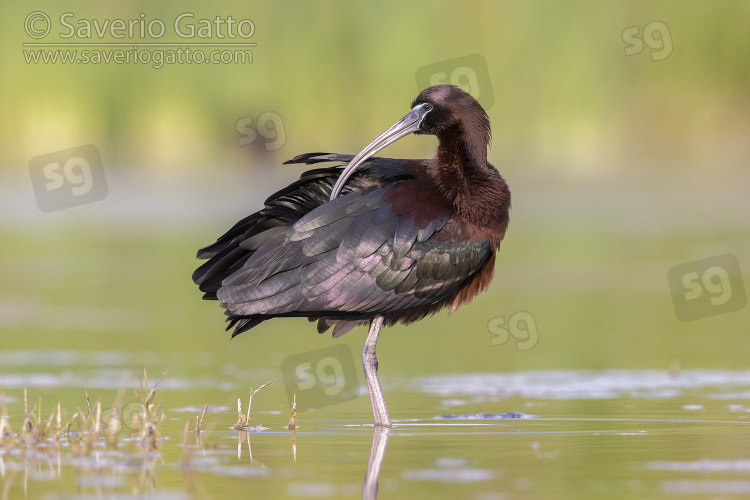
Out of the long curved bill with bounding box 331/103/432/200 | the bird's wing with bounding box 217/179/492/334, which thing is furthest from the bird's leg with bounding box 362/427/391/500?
the long curved bill with bounding box 331/103/432/200

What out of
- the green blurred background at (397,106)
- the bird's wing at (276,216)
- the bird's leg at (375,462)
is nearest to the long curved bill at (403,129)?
the bird's wing at (276,216)

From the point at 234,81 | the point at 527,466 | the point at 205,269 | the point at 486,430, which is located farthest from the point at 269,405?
the point at 234,81

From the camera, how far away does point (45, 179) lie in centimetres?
2370

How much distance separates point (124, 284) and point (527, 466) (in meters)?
9.38

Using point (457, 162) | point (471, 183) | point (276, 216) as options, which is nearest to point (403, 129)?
point (457, 162)

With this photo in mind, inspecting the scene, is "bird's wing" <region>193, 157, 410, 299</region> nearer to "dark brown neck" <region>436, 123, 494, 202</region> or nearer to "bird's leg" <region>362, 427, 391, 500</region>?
"dark brown neck" <region>436, 123, 494, 202</region>

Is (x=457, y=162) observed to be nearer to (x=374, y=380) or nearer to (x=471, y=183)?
(x=471, y=183)

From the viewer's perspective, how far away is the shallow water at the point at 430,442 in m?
5.80

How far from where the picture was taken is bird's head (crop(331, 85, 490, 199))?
8.34 meters

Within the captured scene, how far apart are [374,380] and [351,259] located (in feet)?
2.31

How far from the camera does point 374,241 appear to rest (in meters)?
7.79

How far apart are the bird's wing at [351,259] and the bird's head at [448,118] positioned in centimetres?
53

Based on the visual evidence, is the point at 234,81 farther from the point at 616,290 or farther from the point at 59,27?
the point at 616,290

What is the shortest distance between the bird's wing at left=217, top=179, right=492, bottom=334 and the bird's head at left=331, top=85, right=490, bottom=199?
53 cm
